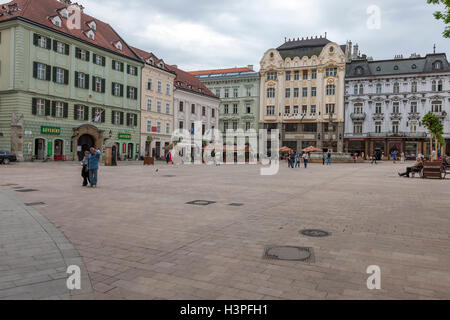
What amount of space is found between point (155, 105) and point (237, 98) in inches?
880

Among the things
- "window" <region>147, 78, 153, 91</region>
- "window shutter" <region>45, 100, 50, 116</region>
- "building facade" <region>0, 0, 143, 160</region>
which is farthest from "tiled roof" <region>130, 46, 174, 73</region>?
"window shutter" <region>45, 100, 50, 116</region>

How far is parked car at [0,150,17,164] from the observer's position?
30.0 metres

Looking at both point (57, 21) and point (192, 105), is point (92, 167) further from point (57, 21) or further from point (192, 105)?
point (192, 105)

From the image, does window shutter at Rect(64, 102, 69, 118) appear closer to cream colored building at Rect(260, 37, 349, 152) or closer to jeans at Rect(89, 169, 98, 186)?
jeans at Rect(89, 169, 98, 186)

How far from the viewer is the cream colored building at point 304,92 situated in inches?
2491

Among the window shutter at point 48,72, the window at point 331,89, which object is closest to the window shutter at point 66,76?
the window shutter at point 48,72

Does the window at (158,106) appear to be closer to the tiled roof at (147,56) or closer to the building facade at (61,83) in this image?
the building facade at (61,83)

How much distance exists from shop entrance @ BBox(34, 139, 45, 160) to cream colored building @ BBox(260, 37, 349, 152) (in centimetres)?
4159

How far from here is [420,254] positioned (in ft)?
18.1

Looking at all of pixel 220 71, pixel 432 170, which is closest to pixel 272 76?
pixel 220 71
